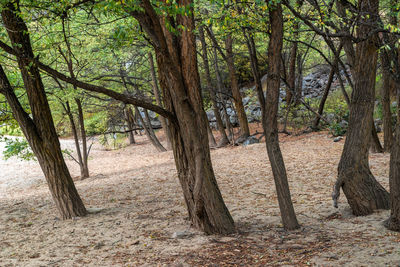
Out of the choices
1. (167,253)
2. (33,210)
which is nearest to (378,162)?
(167,253)

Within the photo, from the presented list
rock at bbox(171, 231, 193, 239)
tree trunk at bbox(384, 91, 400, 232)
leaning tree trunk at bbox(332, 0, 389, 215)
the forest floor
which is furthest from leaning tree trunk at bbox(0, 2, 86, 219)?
tree trunk at bbox(384, 91, 400, 232)

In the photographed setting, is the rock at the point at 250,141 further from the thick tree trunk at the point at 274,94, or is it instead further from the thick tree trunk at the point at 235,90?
the thick tree trunk at the point at 274,94

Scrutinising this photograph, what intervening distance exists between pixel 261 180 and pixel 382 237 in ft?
14.6

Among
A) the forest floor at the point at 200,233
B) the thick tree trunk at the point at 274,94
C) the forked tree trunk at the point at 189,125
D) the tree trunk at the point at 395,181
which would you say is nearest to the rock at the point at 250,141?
the forest floor at the point at 200,233

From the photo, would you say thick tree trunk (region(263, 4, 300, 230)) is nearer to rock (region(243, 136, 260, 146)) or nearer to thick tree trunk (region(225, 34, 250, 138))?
rock (region(243, 136, 260, 146))

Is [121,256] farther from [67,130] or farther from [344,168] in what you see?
[67,130]

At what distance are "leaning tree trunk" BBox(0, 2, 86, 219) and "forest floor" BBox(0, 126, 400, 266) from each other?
47 cm

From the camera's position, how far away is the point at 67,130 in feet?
106

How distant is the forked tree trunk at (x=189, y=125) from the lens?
4668 millimetres

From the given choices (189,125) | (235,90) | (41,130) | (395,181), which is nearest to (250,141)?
(235,90)

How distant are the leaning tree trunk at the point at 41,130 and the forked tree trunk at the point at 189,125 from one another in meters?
2.57

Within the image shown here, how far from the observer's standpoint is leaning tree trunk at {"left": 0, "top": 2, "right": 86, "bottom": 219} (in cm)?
618

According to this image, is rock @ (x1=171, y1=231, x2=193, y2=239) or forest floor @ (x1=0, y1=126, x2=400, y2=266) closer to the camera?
forest floor @ (x1=0, y1=126, x2=400, y2=266)

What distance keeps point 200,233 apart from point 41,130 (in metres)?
3.34
